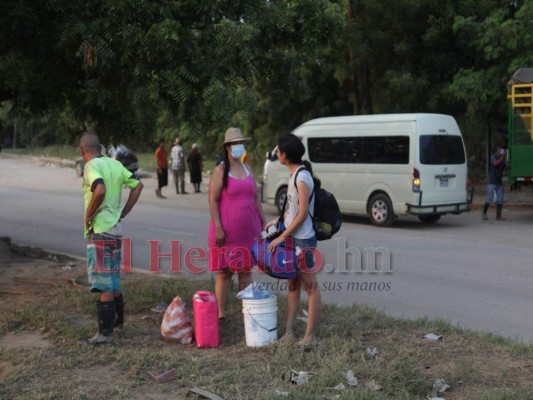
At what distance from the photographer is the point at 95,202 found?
230 inches

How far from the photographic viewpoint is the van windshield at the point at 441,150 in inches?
570

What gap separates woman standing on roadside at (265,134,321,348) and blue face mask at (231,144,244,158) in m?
0.51

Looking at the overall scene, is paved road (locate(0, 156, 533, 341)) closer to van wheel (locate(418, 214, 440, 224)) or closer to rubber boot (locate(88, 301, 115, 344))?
van wheel (locate(418, 214, 440, 224))

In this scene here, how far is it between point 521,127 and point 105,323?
12244 millimetres

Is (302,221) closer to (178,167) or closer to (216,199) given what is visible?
(216,199)

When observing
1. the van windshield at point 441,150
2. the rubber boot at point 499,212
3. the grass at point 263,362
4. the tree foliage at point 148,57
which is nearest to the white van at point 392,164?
the van windshield at point 441,150

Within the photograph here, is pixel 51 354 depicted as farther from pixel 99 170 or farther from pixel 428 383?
pixel 428 383

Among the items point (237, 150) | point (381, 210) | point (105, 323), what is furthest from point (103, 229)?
point (381, 210)

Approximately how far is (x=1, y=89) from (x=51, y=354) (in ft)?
12.0

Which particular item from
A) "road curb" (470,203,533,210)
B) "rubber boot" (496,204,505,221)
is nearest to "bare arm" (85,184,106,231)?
"rubber boot" (496,204,505,221)

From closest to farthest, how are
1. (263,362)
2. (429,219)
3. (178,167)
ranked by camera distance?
1. (263,362)
2. (429,219)
3. (178,167)

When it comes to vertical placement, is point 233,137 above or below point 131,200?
above

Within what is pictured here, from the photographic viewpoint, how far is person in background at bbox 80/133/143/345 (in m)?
5.91

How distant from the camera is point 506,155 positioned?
53.4 feet
